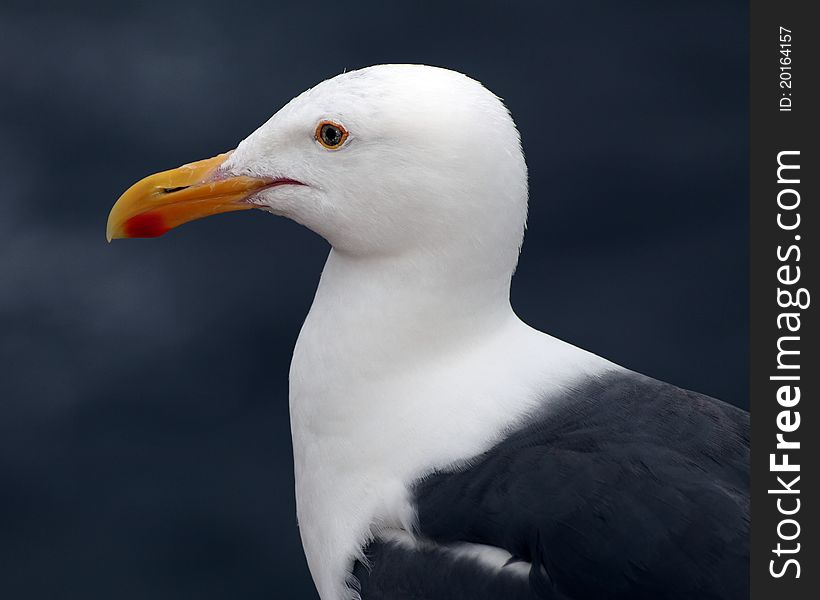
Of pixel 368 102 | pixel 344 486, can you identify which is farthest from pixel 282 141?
pixel 344 486

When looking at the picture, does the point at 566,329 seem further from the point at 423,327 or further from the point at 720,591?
the point at 720,591

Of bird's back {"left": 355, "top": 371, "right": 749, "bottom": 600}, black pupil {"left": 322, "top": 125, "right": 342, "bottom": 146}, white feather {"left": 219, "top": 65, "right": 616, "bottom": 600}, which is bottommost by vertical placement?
bird's back {"left": 355, "top": 371, "right": 749, "bottom": 600}

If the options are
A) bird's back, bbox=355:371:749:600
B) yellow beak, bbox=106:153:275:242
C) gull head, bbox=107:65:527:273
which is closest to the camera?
bird's back, bbox=355:371:749:600

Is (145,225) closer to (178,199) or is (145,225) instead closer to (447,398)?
(178,199)

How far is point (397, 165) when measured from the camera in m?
2.07

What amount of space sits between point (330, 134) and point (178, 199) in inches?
11.8

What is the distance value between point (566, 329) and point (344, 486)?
1.96 m

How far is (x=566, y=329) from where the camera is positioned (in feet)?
13.3

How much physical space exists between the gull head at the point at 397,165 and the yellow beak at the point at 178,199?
0.03 metres

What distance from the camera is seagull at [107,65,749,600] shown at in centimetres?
194

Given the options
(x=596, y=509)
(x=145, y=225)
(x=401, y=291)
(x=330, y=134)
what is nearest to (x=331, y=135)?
(x=330, y=134)

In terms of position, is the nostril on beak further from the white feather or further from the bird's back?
the bird's back

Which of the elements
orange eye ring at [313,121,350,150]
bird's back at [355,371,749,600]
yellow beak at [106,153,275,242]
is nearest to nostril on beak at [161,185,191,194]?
yellow beak at [106,153,275,242]

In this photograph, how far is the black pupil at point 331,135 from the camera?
82.2 inches
